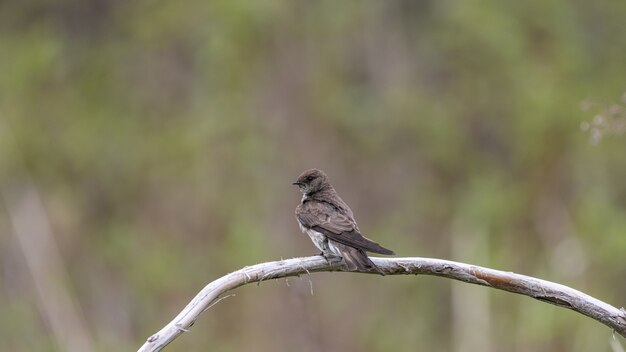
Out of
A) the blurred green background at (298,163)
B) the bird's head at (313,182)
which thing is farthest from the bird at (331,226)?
the blurred green background at (298,163)

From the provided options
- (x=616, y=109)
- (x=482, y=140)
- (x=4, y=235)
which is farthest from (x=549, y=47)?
(x=616, y=109)

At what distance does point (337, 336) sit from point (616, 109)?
6.59 m

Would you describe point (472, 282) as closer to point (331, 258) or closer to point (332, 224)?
point (331, 258)

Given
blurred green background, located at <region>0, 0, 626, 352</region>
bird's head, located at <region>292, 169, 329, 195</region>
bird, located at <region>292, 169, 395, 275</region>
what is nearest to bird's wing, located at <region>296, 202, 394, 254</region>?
bird, located at <region>292, 169, 395, 275</region>

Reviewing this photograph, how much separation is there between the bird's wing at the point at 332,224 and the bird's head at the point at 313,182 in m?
0.36

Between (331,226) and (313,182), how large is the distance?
970mm

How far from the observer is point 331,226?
17.0ft

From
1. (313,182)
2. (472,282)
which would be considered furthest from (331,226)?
(472,282)

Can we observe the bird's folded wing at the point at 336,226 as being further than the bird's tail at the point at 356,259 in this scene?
Yes

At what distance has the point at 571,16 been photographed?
528 inches

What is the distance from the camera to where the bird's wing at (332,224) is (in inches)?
188

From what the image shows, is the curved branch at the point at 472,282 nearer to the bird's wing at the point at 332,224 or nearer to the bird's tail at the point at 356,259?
the bird's tail at the point at 356,259

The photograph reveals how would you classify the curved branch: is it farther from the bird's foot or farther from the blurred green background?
the blurred green background

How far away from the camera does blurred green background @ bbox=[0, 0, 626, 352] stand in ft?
36.7
